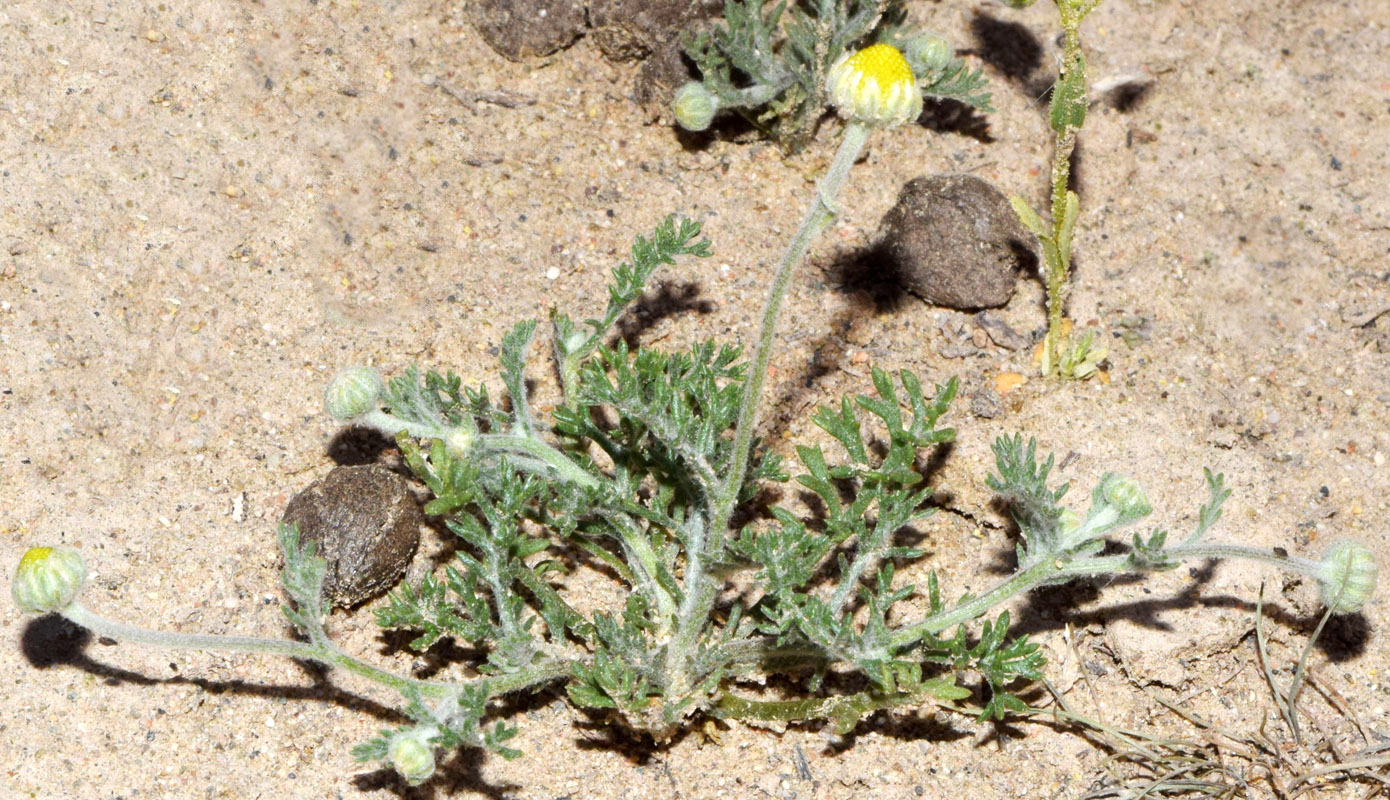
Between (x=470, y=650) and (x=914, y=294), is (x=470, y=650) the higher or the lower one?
the lower one

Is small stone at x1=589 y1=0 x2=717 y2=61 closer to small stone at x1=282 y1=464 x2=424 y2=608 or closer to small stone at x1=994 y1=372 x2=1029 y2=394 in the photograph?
small stone at x1=994 y1=372 x2=1029 y2=394

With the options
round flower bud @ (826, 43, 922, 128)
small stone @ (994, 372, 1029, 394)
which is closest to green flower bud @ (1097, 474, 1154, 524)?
small stone @ (994, 372, 1029, 394)

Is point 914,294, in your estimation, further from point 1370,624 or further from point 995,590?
point 1370,624

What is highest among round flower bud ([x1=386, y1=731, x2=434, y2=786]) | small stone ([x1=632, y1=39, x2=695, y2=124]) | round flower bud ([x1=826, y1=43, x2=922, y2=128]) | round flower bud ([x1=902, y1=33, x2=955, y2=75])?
round flower bud ([x1=826, y1=43, x2=922, y2=128])

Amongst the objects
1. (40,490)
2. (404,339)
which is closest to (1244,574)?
(404,339)

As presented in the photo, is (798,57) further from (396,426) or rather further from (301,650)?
(301,650)

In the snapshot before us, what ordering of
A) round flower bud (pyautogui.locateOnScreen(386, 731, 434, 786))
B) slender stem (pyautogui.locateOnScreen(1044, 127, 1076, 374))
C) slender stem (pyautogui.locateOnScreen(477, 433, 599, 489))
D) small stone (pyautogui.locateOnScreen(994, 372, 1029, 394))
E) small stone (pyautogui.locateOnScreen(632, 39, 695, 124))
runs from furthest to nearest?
1. small stone (pyautogui.locateOnScreen(632, 39, 695, 124))
2. small stone (pyautogui.locateOnScreen(994, 372, 1029, 394))
3. slender stem (pyautogui.locateOnScreen(1044, 127, 1076, 374))
4. slender stem (pyautogui.locateOnScreen(477, 433, 599, 489))
5. round flower bud (pyautogui.locateOnScreen(386, 731, 434, 786))
